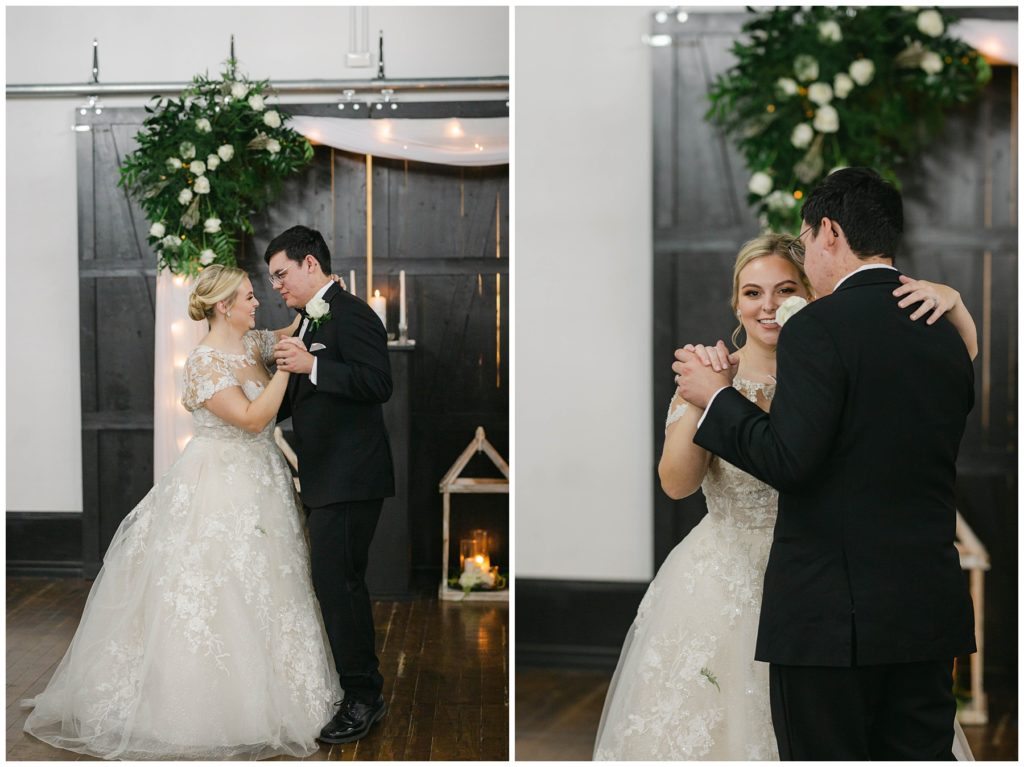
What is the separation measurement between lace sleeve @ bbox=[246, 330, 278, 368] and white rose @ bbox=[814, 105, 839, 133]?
2.15 meters

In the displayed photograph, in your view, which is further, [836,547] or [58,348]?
[58,348]

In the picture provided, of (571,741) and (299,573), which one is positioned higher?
(299,573)

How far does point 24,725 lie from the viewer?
311 centimetres

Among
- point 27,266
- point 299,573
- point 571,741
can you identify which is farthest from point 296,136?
point 571,741

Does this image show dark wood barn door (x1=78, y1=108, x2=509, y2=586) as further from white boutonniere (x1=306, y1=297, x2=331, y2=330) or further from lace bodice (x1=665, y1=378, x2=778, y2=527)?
lace bodice (x1=665, y1=378, x2=778, y2=527)

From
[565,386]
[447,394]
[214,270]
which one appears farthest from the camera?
[565,386]

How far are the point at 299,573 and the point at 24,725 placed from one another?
3.25ft

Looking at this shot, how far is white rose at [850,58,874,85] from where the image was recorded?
11.8 feet

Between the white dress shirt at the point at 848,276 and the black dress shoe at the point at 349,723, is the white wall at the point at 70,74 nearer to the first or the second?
the black dress shoe at the point at 349,723

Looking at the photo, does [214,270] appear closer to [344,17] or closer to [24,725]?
[344,17]

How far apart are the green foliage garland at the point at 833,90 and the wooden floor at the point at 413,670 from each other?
1.99 meters

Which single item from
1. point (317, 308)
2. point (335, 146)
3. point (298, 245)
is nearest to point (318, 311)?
point (317, 308)

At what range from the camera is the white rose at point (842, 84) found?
363cm

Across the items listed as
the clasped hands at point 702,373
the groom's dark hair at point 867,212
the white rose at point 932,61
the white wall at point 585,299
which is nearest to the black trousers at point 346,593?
the white wall at point 585,299
